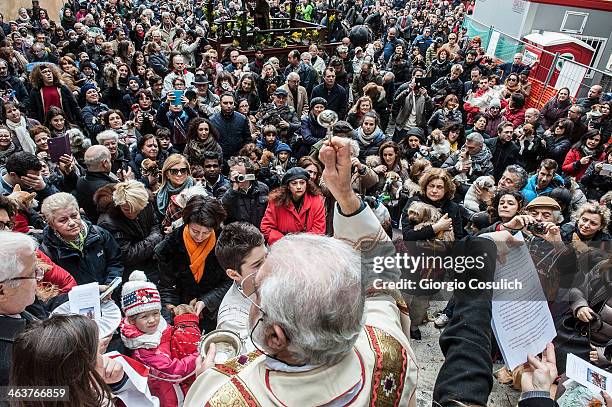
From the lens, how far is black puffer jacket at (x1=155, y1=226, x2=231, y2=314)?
2914 mm

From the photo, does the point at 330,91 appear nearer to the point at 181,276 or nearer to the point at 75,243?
the point at 181,276

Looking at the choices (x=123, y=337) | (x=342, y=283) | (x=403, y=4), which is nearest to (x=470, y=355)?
(x=342, y=283)

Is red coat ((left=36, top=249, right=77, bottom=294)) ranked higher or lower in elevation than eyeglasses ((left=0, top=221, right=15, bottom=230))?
lower

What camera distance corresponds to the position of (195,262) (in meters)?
2.87

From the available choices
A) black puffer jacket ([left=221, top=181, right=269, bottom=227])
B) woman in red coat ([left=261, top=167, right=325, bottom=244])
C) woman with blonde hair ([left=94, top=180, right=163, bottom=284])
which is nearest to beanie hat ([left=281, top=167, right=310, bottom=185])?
woman in red coat ([left=261, top=167, right=325, bottom=244])

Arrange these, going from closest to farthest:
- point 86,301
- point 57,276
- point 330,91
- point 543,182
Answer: point 86,301 → point 57,276 → point 543,182 → point 330,91

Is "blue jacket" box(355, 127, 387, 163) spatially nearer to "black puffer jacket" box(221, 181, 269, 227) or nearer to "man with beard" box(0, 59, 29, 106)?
"black puffer jacket" box(221, 181, 269, 227)

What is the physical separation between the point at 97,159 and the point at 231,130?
217 cm

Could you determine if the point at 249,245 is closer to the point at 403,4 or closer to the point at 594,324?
the point at 594,324

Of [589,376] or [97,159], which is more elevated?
[589,376]

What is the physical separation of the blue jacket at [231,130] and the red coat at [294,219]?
227 cm

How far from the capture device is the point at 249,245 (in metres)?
2.43

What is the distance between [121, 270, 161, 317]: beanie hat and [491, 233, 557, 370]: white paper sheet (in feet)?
5.63

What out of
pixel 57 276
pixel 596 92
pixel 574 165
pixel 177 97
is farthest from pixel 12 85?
pixel 596 92
